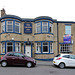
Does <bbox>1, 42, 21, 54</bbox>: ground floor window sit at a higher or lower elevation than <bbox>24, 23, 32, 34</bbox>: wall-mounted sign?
lower

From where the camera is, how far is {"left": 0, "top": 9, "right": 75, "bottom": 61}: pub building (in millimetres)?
12906

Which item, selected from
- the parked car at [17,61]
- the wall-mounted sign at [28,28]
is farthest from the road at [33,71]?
the wall-mounted sign at [28,28]

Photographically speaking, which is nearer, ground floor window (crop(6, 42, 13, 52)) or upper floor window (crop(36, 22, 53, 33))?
ground floor window (crop(6, 42, 13, 52))

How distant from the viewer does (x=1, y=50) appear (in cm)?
1321

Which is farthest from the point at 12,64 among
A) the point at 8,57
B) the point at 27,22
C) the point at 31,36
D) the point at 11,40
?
the point at 27,22

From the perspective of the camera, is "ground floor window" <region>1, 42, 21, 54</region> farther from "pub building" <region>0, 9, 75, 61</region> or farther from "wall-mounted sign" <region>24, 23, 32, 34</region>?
"wall-mounted sign" <region>24, 23, 32, 34</region>

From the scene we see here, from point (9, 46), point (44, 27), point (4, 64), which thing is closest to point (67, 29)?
point (44, 27)

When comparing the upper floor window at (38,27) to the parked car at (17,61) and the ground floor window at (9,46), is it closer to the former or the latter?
the ground floor window at (9,46)

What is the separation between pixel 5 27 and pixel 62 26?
9.04 meters

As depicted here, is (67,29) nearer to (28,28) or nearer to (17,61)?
(28,28)

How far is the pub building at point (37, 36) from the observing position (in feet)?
42.3

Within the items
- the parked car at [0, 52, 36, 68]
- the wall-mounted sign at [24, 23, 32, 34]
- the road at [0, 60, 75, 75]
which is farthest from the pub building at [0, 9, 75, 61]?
the road at [0, 60, 75, 75]

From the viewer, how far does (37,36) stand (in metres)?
13.5

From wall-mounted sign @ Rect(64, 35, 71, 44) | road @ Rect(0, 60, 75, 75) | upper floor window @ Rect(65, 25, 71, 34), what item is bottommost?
road @ Rect(0, 60, 75, 75)
